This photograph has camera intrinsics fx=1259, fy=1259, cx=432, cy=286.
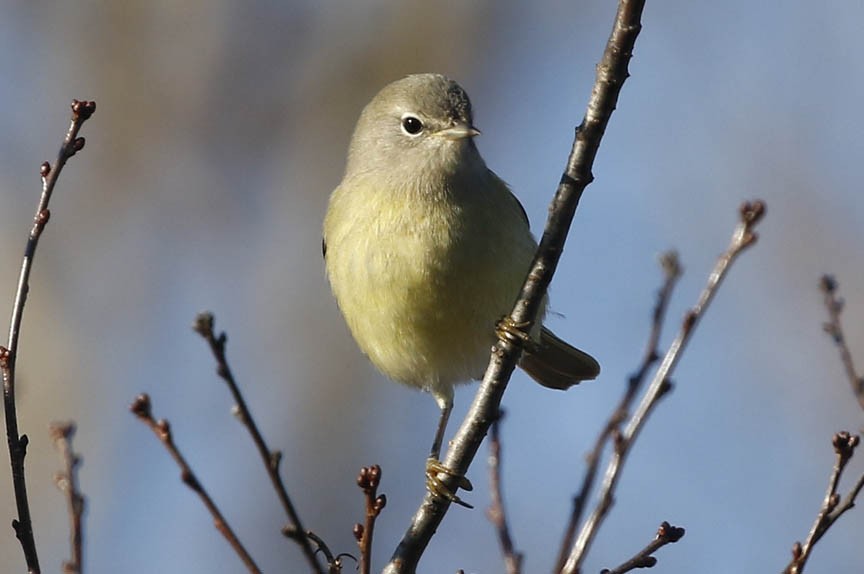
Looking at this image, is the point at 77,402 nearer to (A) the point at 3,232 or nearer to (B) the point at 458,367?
(A) the point at 3,232

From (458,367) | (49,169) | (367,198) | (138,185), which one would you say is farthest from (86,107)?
(138,185)

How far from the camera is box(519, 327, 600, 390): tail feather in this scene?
612cm

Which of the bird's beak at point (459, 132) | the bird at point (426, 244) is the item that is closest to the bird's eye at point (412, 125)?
the bird at point (426, 244)

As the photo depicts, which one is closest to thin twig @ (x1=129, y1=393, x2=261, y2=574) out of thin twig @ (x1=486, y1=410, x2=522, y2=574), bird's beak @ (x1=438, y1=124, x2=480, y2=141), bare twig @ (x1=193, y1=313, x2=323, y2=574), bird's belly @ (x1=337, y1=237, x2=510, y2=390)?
bare twig @ (x1=193, y1=313, x2=323, y2=574)

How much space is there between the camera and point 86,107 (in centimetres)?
307

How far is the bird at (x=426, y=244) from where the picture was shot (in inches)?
182

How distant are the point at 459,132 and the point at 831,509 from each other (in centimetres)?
236

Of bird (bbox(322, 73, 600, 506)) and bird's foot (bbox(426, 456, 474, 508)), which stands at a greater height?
bird (bbox(322, 73, 600, 506))

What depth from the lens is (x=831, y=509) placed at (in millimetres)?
3111

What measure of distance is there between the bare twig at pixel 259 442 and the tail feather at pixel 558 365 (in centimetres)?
342

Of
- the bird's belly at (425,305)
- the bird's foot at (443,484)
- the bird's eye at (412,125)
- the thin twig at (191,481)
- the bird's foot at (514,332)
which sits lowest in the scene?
the thin twig at (191,481)

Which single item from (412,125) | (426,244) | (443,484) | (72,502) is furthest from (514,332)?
(412,125)

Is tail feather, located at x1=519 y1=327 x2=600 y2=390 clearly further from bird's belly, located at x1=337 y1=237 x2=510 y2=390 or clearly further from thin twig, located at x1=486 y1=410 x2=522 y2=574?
thin twig, located at x1=486 y1=410 x2=522 y2=574

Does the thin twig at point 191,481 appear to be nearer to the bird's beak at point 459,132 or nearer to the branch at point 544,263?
the branch at point 544,263
